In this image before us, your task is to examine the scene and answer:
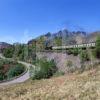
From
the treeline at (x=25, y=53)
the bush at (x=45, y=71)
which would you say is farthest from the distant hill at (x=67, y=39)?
the bush at (x=45, y=71)

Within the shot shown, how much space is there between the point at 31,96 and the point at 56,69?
2135 cm

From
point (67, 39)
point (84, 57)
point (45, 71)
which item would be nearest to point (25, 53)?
point (67, 39)

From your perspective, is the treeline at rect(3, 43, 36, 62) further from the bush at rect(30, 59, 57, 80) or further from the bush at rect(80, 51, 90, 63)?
the bush at rect(80, 51, 90, 63)

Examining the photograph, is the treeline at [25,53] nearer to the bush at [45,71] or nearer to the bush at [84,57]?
the bush at [45,71]

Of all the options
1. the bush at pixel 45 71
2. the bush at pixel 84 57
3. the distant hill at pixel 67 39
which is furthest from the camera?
the distant hill at pixel 67 39

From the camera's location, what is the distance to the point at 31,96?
10.4 m

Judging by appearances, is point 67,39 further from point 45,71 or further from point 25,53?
point 45,71

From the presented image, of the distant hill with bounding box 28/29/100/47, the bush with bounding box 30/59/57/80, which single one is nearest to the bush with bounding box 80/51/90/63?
the bush with bounding box 30/59/57/80

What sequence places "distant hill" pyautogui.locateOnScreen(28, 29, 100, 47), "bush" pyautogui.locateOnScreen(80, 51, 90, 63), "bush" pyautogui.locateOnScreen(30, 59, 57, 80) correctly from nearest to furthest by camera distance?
1. "bush" pyautogui.locateOnScreen(80, 51, 90, 63)
2. "bush" pyautogui.locateOnScreen(30, 59, 57, 80)
3. "distant hill" pyautogui.locateOnScreen(28, 29, 100, 47)

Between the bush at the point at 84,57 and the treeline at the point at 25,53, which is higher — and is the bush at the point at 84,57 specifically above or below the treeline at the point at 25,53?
below

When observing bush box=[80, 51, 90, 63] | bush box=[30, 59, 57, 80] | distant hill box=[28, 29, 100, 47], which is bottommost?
bush box=[30, 59, 57, 80]

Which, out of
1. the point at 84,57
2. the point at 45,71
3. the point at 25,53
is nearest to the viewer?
the point at 84,57

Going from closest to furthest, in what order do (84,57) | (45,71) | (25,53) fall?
(84,57) < (45,71) < (25,53)

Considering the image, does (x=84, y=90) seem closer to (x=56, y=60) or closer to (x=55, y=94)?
(x=55, y=94)
